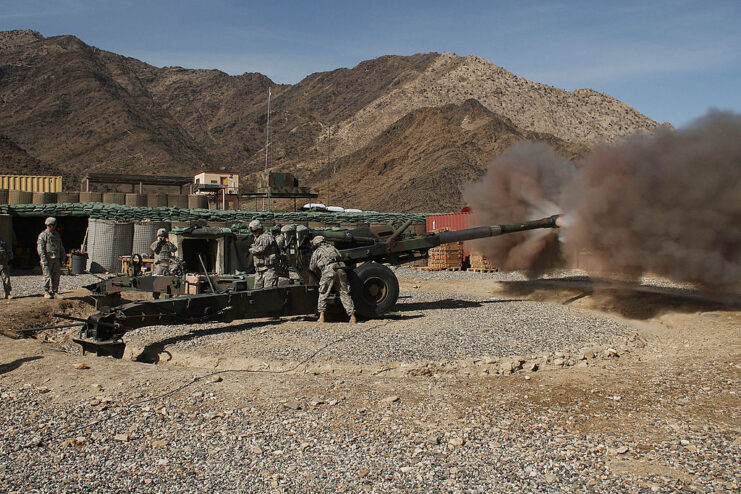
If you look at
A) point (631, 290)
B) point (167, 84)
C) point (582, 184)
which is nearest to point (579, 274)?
point (631, 290)

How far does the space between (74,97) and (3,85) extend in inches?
465

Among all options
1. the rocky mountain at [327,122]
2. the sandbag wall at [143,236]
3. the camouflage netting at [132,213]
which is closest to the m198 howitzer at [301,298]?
the camouflage netting at [132,213]

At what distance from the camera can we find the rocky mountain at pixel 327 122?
164ft

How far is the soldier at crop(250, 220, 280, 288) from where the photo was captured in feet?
32.7

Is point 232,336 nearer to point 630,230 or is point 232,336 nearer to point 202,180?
point 630,230

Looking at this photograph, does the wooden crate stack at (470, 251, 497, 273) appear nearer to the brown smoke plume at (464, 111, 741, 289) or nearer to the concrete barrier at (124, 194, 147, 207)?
the brown smoke plume at (464, 111, 741, 289)

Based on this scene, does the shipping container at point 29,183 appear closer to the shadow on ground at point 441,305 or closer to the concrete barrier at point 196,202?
the concrete barrier at point 196,202

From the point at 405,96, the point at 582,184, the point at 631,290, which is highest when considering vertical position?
the point at 405,96

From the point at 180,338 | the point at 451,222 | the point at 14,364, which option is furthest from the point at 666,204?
the point at 451,222

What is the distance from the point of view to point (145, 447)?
185 inches

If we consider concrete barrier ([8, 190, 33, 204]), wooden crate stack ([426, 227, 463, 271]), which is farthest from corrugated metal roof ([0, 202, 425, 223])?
wooden crate stack ([426, 227, 463, 271])

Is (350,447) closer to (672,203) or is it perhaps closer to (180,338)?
(180,338)

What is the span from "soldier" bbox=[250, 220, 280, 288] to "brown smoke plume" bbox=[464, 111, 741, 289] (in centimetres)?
492

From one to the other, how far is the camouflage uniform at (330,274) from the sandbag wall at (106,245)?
1065cm
